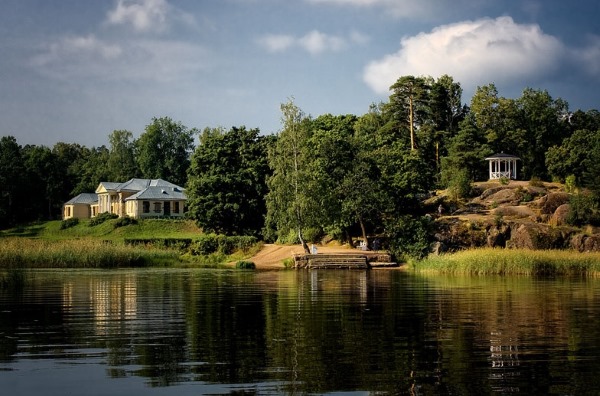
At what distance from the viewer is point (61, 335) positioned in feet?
56.1

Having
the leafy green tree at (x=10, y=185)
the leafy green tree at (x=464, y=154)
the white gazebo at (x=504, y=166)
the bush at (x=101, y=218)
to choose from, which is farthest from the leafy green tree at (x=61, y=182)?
the white gazebo at (x=504, y=166)

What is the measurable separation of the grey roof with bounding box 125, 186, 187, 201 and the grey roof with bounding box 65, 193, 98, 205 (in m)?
12.1

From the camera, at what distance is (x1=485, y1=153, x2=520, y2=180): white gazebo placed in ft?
258

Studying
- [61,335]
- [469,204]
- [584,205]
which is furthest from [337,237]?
[61,335]

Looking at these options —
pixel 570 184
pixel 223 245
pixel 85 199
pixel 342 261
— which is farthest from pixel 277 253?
pixel 85 199

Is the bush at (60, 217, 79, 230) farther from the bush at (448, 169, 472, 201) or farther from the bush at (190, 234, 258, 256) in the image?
the bush at (448, 169, 472, 201)

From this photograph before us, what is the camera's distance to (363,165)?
201 ft

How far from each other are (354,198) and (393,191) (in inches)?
148

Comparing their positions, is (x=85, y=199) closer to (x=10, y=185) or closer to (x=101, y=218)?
(x=10, y=185)

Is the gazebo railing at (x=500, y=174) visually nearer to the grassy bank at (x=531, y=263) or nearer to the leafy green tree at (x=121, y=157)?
the grassy bank at (x=531, y=263)

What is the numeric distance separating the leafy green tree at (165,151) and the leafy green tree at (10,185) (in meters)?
22.1

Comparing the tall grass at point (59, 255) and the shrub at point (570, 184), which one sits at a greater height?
A: the shrub at point (570, 184)

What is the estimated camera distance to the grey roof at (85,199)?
359ft

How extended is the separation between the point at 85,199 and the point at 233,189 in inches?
1817
